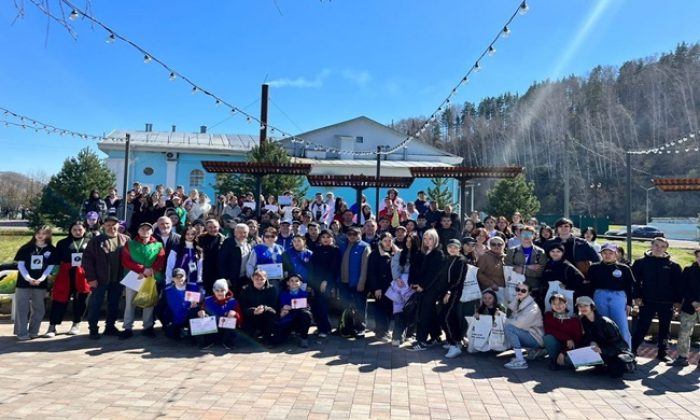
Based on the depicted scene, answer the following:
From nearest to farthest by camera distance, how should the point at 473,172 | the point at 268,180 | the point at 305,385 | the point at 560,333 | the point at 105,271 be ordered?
the point at 305,385 < the point at 560,333 < the point at 105,271 < the point at 473,172 < the point at 268,180

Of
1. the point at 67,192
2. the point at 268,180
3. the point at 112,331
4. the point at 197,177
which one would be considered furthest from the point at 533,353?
the point at 197,177

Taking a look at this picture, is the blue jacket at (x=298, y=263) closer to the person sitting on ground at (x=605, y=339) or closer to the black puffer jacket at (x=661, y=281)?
the person sitting on ground at (x=605, y=339)

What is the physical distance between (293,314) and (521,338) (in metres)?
3.29

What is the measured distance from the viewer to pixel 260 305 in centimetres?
696

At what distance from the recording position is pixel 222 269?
23.8ft

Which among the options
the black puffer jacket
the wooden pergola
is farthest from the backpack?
the wooden pergola

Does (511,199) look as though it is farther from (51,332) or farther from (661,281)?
(51,332)

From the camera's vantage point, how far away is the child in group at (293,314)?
6996 mm

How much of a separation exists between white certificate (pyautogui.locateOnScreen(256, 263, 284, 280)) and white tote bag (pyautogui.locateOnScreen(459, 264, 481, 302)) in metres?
2.81

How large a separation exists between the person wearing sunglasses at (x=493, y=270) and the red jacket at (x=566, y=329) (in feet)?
2.87

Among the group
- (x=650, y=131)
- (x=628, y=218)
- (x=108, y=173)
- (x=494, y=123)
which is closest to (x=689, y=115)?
(x=650, y=131)

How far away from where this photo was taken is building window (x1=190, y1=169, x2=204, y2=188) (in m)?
32.9

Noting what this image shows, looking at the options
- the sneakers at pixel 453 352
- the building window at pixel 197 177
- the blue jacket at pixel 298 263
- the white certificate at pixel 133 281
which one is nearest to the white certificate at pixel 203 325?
the white certificate at pixel 133 281

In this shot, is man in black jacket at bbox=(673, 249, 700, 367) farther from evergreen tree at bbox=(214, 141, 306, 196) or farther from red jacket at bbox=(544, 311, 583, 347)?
evergreen tree at bbox=(214, 141, 306, 196)
